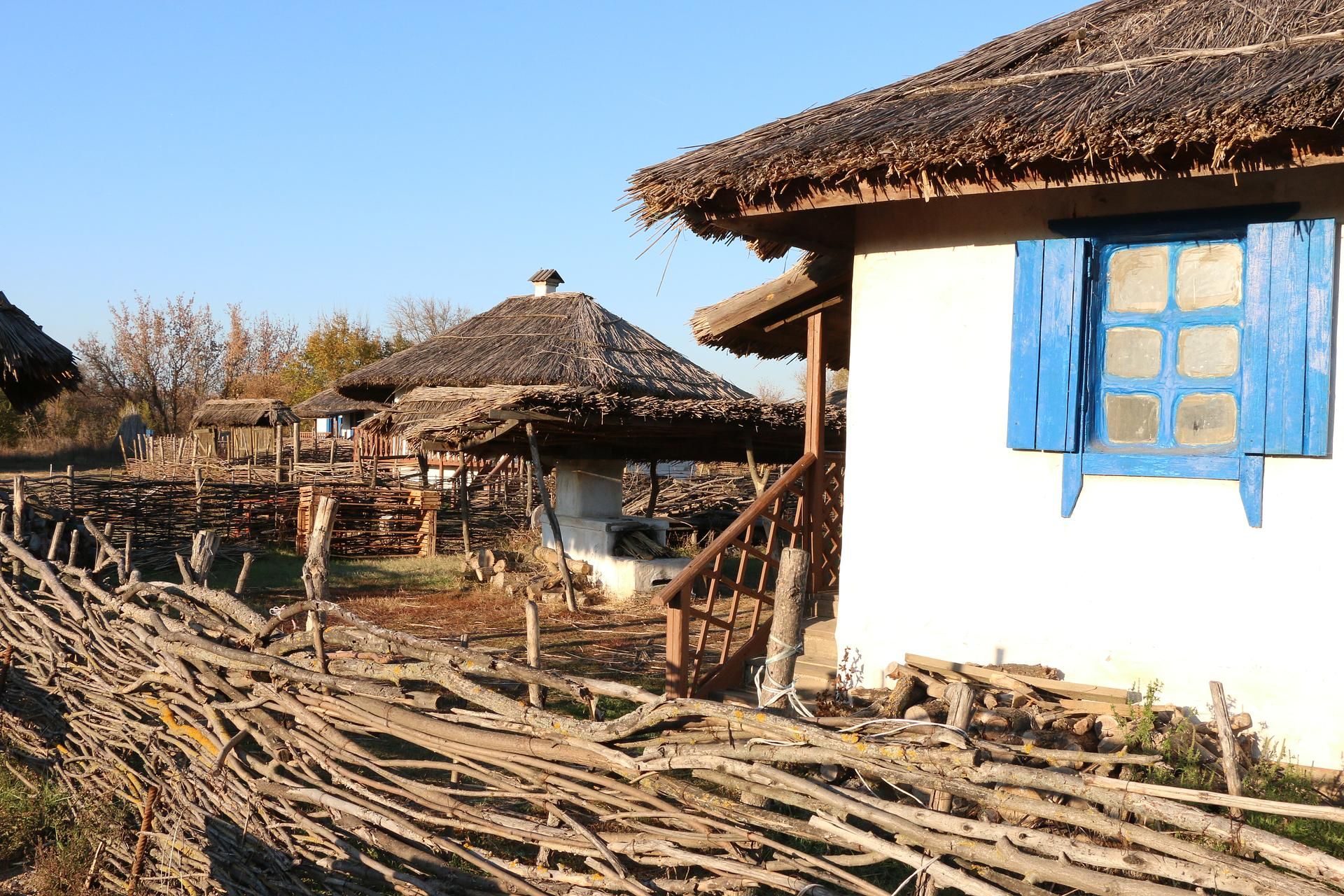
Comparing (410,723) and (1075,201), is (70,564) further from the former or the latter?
(1075,201)

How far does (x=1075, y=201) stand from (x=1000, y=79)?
69cm

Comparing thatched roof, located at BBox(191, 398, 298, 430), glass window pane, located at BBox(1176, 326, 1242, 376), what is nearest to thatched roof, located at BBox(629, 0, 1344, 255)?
glass window pane, located at BBox(1176, 326, 1242, 376)

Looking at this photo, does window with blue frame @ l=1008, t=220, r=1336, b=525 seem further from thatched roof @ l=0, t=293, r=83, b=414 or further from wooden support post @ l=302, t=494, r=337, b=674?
thatched roof @ l=0, t=293, r=83, b=414

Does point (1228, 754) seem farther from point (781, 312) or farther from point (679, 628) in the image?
point (781, 312)

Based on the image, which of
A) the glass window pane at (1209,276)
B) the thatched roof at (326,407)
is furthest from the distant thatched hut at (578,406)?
the thatched roof at (326,407)

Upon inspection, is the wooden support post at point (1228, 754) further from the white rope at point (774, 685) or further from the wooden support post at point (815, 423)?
the wooden support post at point (815, 423)

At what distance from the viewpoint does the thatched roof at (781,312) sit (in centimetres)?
665

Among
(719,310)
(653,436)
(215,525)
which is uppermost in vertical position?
(719,310)

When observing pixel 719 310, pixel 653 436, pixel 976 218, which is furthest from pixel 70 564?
pixel 653 436

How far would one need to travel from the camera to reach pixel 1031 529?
511 cm

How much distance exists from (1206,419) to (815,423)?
2.40m

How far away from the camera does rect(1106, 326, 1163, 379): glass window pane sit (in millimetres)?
4906

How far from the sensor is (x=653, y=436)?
12523mm

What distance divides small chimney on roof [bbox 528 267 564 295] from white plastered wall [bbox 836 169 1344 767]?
12.4 m
